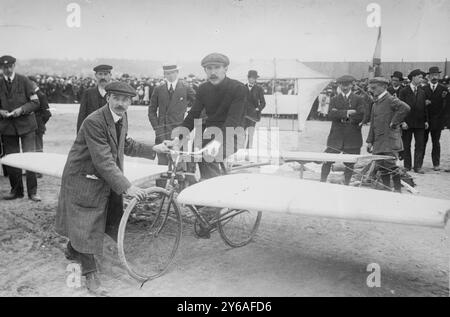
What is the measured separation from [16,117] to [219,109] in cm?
303

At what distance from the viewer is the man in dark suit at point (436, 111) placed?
8.77 metres

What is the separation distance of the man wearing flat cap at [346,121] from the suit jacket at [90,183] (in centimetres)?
445

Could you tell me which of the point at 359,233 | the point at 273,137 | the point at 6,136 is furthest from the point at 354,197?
the point at 273,137

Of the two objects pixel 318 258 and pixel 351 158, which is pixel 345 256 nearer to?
pixel 318 258

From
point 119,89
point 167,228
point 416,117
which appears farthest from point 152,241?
point 416,117

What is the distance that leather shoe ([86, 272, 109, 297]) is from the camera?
321 centimetres

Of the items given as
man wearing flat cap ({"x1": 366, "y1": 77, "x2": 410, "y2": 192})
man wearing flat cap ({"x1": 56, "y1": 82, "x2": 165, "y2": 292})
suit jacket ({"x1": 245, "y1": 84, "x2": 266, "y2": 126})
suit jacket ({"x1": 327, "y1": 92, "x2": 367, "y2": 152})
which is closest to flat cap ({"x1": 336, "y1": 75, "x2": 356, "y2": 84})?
suit jacket ({"x1": 327, "y1": 92, "x2": 367, "y2": 152})

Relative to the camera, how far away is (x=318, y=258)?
13.4 feet

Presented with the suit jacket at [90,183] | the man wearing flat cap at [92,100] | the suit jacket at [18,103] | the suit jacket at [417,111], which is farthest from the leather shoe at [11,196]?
the suit jacket at [417,111]

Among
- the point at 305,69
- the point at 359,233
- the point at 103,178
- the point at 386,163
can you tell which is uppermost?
the point at 305,69

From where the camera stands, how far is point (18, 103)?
5.89m

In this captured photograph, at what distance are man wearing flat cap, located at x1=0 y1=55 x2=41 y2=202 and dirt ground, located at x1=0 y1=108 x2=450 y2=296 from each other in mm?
328

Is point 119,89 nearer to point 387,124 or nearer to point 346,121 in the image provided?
point 387,124
